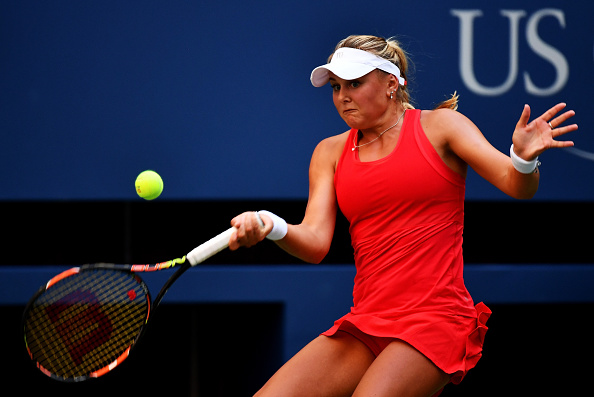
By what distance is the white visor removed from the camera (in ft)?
7.89

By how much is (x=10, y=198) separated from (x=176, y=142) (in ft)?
2.55

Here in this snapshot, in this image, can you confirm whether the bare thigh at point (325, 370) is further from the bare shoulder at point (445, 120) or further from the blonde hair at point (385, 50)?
the blonde hair at point (385, 50)

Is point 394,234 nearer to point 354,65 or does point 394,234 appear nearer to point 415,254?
point 415,254

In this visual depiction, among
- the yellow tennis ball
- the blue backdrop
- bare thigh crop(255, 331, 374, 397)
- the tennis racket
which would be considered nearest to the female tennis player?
bare thigh crop(255, 331, 374, 397)

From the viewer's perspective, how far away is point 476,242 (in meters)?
4.41

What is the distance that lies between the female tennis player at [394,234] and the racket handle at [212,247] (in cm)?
2

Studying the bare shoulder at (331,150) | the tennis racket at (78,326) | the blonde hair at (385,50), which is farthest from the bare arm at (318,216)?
the tennis racket at (78,326)

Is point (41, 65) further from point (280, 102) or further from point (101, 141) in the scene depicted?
point (280, 102)

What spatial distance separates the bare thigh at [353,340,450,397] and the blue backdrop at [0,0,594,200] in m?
1.67

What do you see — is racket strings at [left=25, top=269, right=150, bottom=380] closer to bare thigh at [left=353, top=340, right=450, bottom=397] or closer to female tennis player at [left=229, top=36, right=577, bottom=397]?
female tennis player at [left=229, top=36, right=577, bottom=397]

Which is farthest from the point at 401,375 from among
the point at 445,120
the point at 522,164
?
the point at 445,120

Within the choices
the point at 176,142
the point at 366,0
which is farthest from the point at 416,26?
the point at 176,142

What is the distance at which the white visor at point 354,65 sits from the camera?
2406mm

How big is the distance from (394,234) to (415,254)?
82mm
